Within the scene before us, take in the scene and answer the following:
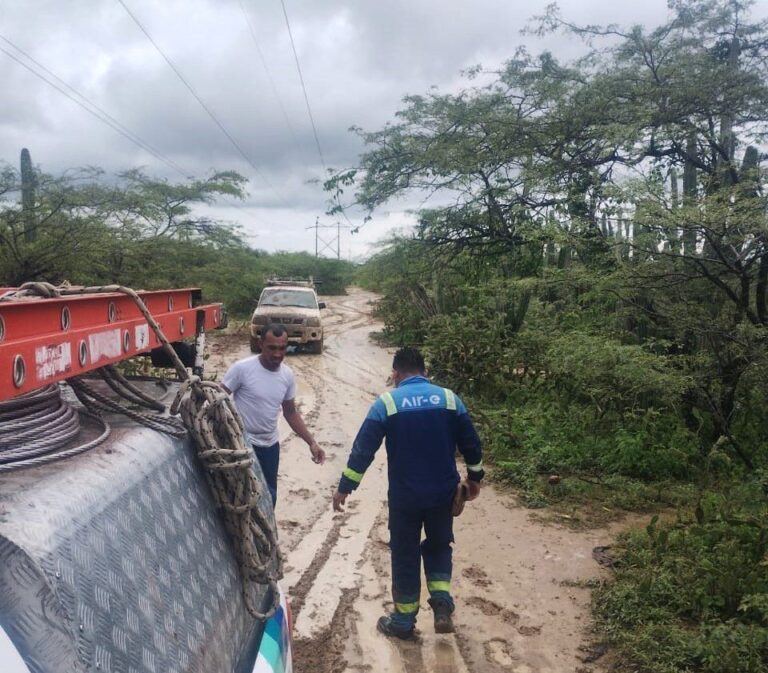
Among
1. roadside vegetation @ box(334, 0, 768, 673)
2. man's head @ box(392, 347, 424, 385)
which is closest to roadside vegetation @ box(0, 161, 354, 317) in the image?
roadside vegetation @ box(334, 0, 768, 673)

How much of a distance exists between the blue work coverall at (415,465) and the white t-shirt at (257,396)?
2.71 feet

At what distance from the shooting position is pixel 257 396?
4.26 m

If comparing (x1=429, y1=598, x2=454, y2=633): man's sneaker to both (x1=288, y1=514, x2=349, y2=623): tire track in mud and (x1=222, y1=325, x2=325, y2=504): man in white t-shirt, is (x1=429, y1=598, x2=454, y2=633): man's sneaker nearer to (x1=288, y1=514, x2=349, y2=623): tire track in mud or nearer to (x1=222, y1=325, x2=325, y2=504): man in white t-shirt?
(x1=288, y1=514, x2=349, y2=623): tire track in mud

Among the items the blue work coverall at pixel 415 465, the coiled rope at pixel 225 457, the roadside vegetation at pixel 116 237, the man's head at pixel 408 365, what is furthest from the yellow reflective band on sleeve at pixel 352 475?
the roadside vegetation at pixel 116 237

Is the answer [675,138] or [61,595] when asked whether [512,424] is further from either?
[61,595]

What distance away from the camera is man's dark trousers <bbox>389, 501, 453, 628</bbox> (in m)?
3.70

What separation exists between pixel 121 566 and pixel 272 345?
2908mm

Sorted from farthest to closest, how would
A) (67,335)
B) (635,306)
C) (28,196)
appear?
(28,196) → (635,306) → (67,335)

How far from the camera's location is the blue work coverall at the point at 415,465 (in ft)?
11.8

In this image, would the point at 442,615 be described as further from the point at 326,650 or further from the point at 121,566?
the point at 121,566

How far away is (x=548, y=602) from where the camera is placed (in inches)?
165

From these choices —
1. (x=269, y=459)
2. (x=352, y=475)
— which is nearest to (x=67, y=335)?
(x=352, y=475)

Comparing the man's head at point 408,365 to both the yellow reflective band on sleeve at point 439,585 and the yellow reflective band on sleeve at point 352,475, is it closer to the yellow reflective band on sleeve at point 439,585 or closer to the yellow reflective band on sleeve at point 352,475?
the yellow reflective band on sleeve at point 352,475

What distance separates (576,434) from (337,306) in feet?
90.5
